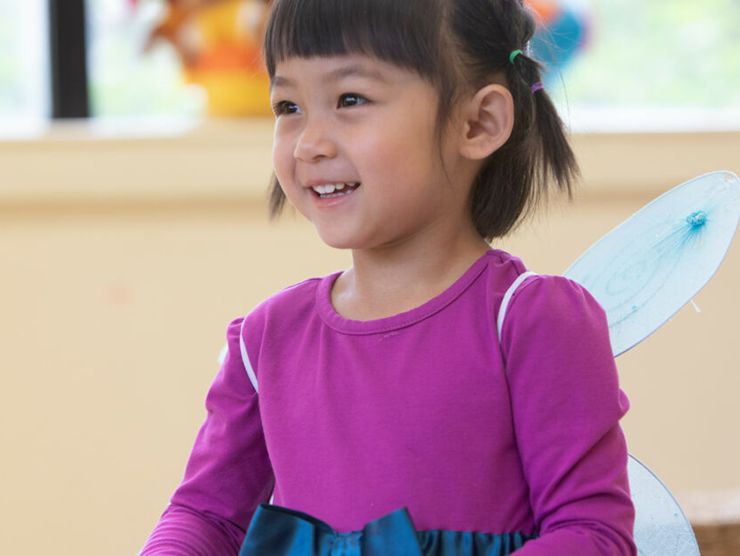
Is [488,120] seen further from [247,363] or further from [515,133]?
[247,363]

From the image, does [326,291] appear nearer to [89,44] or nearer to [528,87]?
[528,87]

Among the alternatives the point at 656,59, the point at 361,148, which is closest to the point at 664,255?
the point at 361,148

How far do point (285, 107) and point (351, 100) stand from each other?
67mm

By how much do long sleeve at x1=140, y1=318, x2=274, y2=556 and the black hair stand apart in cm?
21

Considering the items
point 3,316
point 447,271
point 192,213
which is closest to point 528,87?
point 447,271

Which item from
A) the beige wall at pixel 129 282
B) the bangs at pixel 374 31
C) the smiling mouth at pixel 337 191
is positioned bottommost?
the beige wall at pixel 129 282

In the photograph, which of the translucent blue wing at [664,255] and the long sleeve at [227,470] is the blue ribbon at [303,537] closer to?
the long sleeve at [227,470]

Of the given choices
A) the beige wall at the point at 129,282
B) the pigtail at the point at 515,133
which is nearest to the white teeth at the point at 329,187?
the pigtail at the point at 515,133

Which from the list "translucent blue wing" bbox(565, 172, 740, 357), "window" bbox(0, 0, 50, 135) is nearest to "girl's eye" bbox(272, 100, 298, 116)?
"translucent blue wing" bbox(565, 172, 740, 357)

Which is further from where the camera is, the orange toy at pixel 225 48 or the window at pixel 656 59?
the window at pixel 656 59

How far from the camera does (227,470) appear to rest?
884mm

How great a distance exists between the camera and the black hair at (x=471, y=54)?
2.55ft

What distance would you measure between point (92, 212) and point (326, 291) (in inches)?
33.1

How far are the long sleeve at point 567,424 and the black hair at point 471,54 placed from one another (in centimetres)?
13
